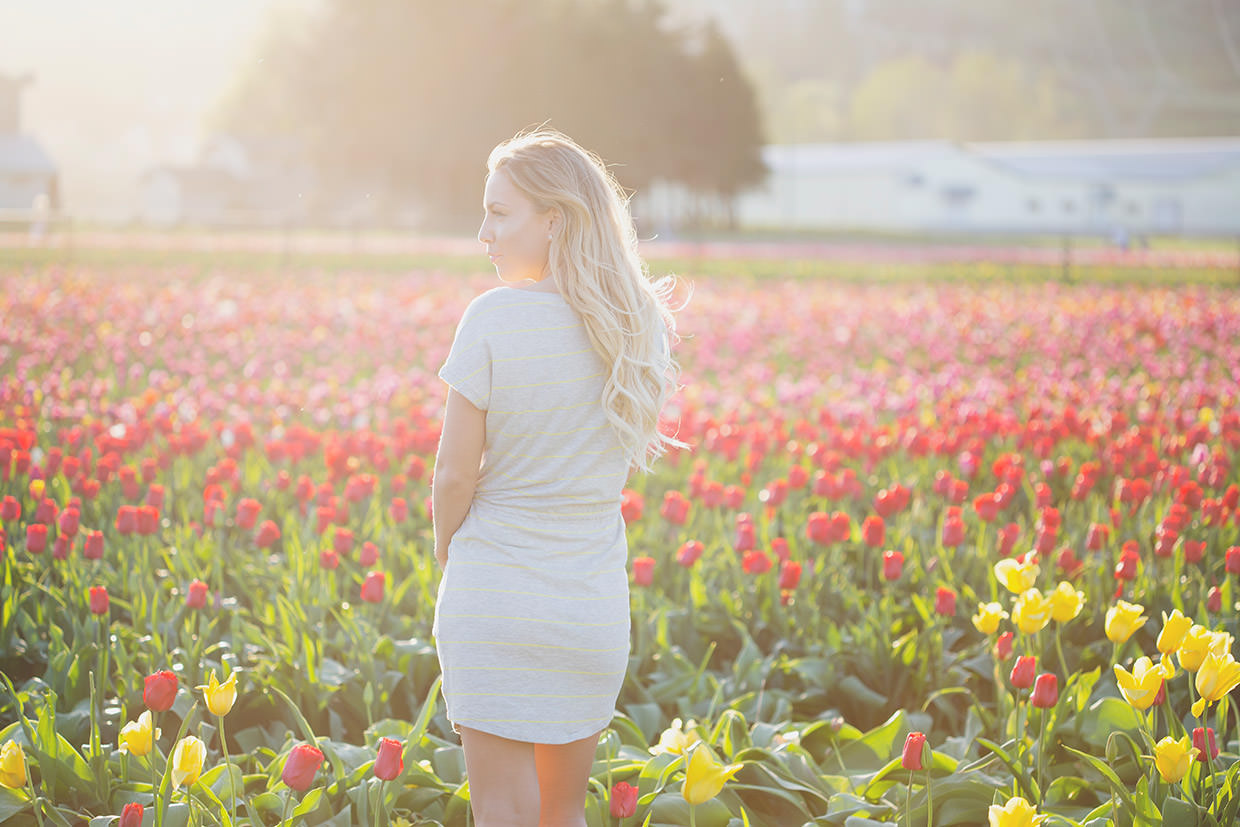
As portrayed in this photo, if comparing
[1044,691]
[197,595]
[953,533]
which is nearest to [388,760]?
[197,595]

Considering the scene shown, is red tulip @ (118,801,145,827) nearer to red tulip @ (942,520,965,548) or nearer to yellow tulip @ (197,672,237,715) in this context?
yellow tulip @ (197,672,237,715)

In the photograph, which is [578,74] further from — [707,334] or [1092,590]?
[1092,590]

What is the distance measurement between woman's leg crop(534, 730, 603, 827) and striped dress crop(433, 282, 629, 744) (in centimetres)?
6

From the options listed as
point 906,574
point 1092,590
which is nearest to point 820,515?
point 906,574

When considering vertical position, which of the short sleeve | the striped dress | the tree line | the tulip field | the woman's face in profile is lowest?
the tulip field

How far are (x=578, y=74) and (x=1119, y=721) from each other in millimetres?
45998

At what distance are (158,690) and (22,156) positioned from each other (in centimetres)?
4079

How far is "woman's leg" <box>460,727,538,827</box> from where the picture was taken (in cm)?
230

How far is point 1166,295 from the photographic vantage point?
48.3ft

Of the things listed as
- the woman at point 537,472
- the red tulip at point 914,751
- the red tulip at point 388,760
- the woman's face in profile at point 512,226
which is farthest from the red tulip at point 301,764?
the red tulip at point 914,751

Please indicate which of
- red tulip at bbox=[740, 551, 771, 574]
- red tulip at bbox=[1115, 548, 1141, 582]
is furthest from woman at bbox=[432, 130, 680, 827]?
red tulip at bbox=[1115, 548, 1141, 582]

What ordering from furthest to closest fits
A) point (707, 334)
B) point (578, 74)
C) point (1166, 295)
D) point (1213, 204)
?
point (1213, 204), point (578, 74), point (1166, 295), point (707, 334)

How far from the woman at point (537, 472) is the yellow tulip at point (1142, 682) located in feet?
3.66

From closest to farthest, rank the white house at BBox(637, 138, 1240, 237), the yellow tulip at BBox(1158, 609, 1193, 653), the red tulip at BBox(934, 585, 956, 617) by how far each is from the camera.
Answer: the yellow tulip at BBox(1158, 609, 1193, 653), the red tulip at BBox(934, 585, 956, 617), the white house at BBox(637, 138, 1240, 237)
